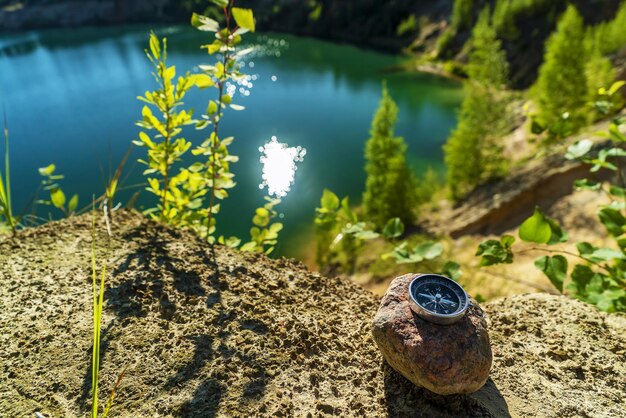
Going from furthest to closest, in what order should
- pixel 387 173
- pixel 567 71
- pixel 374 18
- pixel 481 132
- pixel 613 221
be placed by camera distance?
pixel 374 18
pixel 567 71
pixel 481 132
pixel 387 173
pixel 613 221

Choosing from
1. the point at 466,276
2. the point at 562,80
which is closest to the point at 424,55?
the point at 562,80

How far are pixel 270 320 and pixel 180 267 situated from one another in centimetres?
76

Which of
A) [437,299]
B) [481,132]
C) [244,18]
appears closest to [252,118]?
[481,132]

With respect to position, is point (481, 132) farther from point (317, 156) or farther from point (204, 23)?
point (204, 23)

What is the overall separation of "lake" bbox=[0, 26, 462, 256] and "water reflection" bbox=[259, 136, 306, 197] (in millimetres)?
96

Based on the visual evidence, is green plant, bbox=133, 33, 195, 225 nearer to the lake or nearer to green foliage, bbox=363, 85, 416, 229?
the lake

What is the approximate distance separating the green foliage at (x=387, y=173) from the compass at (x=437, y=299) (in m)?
12.5

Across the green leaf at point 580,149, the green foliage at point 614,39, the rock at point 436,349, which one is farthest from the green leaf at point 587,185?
the green foliage at point 614,39

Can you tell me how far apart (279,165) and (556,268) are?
62.4 feet

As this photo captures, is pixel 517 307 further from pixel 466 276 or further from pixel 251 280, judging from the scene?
pixel 466 276

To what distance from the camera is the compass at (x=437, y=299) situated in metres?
2.03

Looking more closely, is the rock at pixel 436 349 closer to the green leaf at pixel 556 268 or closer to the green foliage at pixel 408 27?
the green leaf at pixel 556 268

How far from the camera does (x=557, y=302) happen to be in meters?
2.75

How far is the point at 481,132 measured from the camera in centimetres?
1641
